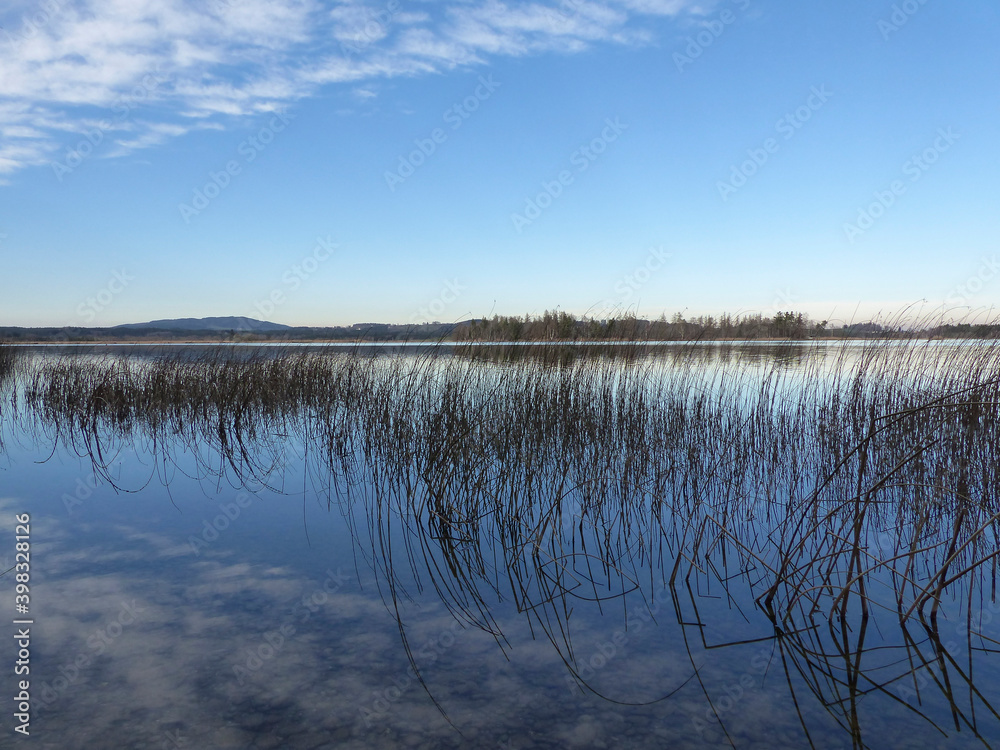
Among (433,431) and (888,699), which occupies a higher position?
(433,431)

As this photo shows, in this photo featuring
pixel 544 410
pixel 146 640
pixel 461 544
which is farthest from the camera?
pixel 544 410

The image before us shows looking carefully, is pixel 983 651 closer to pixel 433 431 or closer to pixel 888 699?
pixel 888 699

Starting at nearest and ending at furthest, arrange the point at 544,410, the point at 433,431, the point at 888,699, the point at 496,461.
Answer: the point at 888,699 → the point at 433,431 → the point at 496,461 → the point at 544,410

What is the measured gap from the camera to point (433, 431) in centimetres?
431

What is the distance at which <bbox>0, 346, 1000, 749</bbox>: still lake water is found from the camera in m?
1.76

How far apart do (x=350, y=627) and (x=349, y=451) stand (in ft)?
12.1

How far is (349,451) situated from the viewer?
19.6 ft

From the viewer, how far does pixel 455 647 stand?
7.36 ft

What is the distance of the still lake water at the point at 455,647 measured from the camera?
1764 millimetres

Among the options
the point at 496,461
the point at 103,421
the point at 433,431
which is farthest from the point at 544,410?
the point at 103,421

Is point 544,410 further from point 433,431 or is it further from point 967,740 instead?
point 967,740

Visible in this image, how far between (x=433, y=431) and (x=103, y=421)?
247 inches

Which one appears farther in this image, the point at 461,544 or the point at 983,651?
the point at 461,544

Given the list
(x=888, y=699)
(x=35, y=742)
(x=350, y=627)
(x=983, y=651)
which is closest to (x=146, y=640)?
(x=35, y=742)
